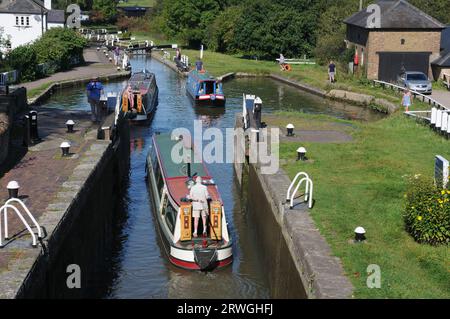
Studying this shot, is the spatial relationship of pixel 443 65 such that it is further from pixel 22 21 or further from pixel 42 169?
pixel 22 21

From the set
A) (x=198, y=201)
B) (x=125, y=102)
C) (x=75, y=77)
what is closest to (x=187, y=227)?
(x=198, y=201)

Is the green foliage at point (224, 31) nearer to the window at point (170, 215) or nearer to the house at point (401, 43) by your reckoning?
the house at point (401, 43)

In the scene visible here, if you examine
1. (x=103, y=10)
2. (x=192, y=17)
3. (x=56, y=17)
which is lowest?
(x=56, y=17)

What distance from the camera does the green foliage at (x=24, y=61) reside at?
48625mm

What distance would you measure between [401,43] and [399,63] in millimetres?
1353

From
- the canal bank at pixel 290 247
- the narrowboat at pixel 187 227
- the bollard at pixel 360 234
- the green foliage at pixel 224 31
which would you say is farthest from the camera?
the green foliage at pixel 224 31

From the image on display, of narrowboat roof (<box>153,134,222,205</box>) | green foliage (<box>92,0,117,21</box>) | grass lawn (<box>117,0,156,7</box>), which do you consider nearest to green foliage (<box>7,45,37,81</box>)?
narrowboat roof (<box>153,134,222,205</box>)

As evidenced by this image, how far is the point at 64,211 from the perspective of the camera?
669 inches

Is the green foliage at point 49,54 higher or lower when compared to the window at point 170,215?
higher

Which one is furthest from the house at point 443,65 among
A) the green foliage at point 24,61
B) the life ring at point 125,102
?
the green foliage at point 24,61

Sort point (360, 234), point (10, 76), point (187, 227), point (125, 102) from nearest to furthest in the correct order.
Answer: point (360, 234) → point (187, 227) → point (125, 102) → point (10, 76)

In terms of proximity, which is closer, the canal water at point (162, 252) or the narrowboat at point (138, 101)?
the canal water at point (162, 252)

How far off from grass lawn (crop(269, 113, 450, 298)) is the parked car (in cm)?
1251
